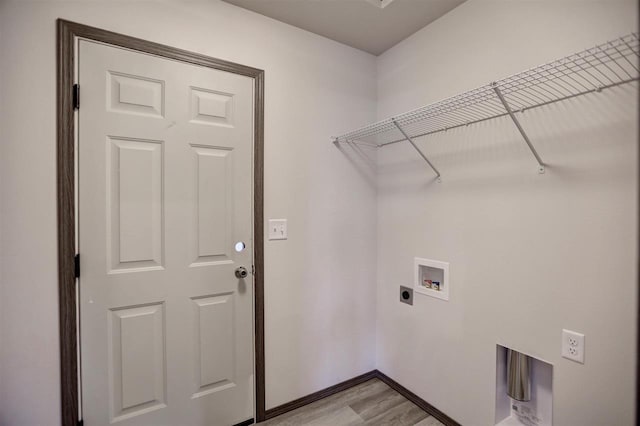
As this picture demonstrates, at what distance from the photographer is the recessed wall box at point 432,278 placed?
6.09 ft

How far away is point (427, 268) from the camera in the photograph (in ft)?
6.60

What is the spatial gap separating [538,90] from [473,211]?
63 centimetres

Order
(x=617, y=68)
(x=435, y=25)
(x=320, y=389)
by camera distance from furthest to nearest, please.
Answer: (x=320, y=389) < (x=435, y=25) < (x=617, y=68)

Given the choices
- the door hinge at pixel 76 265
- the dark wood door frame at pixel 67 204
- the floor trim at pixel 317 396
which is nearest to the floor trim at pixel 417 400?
the floor trim at pixel 317 396

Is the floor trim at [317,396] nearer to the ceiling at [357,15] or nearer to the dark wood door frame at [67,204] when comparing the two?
the dark wood door frame at [67,204]

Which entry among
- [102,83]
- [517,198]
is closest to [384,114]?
[517,198]

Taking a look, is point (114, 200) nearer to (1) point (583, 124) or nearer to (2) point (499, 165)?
(2) point (499, 165)

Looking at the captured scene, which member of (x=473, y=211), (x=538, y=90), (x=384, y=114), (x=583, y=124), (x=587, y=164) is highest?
(x=384, y=114)

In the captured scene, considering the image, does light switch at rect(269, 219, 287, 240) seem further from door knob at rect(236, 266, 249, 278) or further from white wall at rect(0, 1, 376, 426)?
door knob at rect(236, 266, 249, 278)

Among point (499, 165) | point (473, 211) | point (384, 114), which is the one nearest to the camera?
point (499, 165)

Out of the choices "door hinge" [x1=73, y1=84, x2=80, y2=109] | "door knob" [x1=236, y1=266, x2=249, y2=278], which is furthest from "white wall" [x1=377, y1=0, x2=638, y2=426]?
"door hinge" [x1=73, y1=84, x2=80, y2=109]

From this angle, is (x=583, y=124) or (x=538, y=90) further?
(x=538, y=90)

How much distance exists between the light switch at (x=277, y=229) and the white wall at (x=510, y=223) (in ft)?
2.48

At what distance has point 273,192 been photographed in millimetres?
1915
